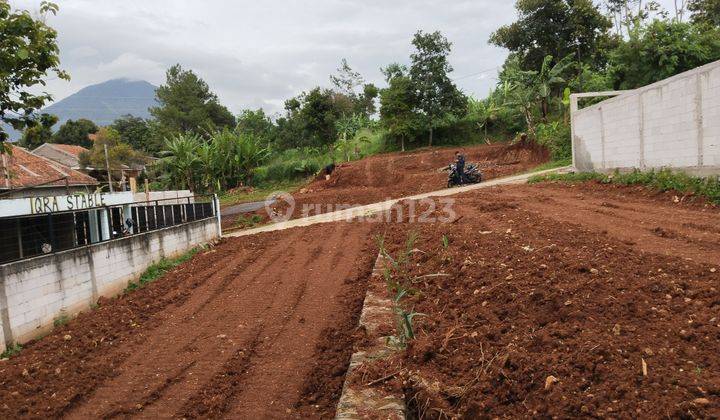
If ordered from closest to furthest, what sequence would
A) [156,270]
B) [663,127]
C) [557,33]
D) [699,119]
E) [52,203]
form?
[699,119]
[156,270]
[663,127]
[52,203]
[557,33]

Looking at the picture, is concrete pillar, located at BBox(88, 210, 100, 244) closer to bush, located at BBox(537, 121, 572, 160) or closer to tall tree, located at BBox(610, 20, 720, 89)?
bush, located at BBox(537, 121, 572, 160)

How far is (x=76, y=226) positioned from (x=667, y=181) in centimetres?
1178

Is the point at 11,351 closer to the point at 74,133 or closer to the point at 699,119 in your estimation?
the point at 699,119

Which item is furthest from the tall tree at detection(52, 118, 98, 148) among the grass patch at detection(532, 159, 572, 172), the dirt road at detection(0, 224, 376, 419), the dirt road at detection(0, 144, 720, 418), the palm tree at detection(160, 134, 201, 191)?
the dirt road at detection(0, 144, 720, 418)

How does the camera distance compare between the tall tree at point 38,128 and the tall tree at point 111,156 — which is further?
the tall tree at point 111,156

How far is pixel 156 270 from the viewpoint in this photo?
10.1 m

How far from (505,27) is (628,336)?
28150 mm

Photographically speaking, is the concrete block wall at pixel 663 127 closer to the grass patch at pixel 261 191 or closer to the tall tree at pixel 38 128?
the tall tree at pixel 38 128

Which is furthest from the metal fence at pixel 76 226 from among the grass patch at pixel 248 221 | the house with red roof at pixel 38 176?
→ the house with red roof at pixel 38 176

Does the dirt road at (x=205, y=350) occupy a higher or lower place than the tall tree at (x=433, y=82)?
lower

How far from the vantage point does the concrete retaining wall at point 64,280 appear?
6.05 metres

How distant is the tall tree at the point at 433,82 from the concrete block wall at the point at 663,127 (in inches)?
540

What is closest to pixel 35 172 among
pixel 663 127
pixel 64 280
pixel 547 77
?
pixel 64 280

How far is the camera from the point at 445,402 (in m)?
3.11
